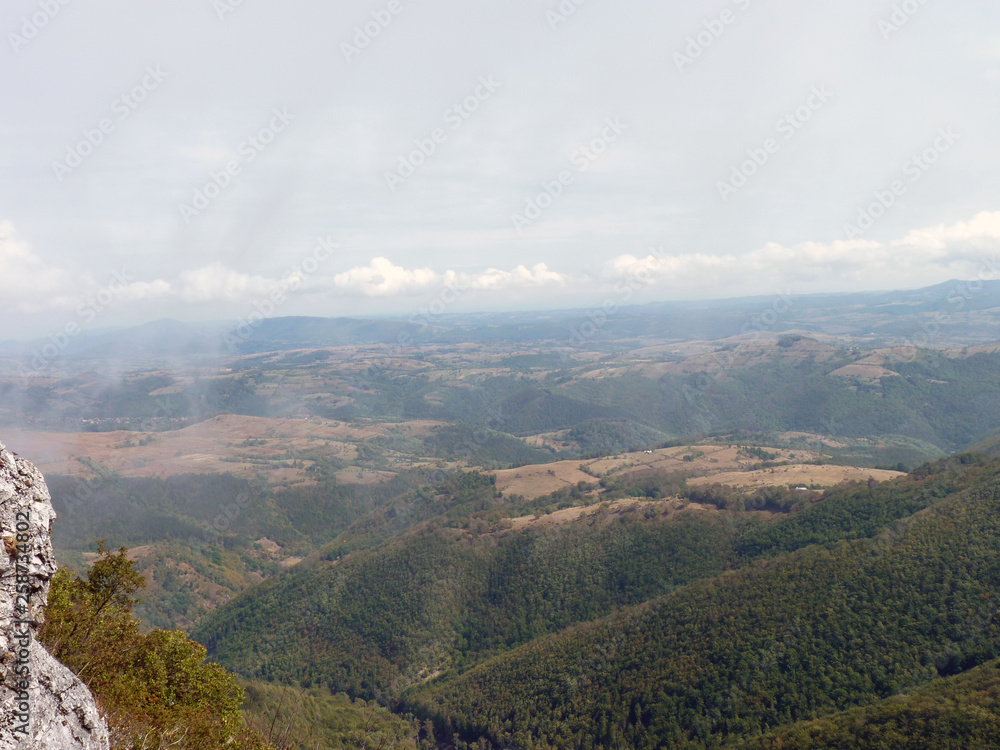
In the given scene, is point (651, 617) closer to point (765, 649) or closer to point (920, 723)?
point (765, 649)

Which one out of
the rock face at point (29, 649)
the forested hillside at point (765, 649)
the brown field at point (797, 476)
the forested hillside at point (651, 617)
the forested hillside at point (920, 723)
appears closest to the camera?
the rock face at point (29, 649)

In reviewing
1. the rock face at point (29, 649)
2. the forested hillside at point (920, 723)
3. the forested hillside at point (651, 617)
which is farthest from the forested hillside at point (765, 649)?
the rock face at point (29, 649)

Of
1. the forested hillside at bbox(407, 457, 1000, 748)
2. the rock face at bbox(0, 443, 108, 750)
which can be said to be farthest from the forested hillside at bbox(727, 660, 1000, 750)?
the rock face at bbox(0, 443, 108, 750)

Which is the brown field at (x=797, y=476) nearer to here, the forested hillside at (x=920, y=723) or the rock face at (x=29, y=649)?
the forested hillside at (x=920, y=723)

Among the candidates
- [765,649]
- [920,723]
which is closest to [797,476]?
[765,649]

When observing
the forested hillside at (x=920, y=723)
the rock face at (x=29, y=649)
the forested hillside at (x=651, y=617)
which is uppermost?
the rock face at (x=29, y=649)

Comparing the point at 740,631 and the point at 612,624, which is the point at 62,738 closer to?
the point at 740,631

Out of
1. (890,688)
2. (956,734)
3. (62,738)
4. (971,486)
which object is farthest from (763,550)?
(62,738)

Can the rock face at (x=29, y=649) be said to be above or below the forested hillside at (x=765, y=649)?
above
